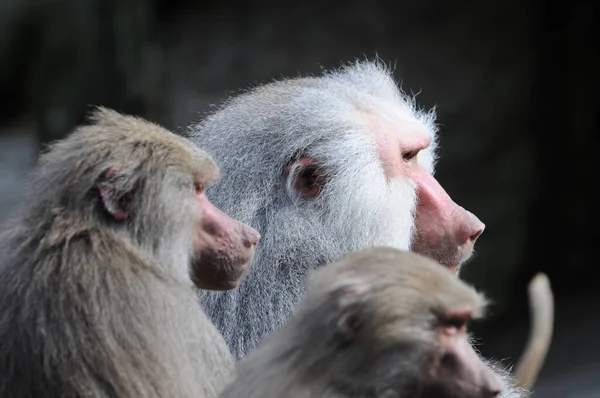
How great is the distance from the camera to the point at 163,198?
2891mm

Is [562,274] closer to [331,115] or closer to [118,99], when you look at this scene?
[118,99]

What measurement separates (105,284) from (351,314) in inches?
26.8

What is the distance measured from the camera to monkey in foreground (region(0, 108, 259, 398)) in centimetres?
268

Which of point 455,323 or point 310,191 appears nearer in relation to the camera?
point 455,323

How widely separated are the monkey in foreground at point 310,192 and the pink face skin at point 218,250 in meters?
0.43

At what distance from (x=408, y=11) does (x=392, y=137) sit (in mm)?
4713

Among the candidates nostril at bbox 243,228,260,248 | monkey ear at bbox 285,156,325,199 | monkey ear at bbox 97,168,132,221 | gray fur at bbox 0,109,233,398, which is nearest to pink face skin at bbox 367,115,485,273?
monkey ear at bbox 285,156,325,199

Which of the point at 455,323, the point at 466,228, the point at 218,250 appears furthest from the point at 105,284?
the point at 466,228

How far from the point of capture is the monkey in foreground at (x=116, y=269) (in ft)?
8.79

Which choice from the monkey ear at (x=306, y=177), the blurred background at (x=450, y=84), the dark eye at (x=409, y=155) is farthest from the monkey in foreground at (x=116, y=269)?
the blurred background at (x=450, y=84)

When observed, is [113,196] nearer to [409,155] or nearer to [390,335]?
[390,335]

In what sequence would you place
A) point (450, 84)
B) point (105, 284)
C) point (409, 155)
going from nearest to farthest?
1. point (105, 284)
2. point (409, 155)
3. point (450, 84)

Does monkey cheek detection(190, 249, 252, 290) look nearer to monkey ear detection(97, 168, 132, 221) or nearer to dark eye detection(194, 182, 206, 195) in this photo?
dark eye detection(194, 182, 206, 195)

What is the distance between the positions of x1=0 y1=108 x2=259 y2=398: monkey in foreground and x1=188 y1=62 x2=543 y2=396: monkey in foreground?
443 millimetres
